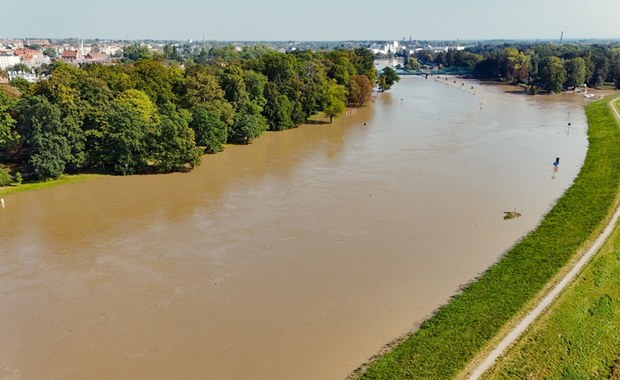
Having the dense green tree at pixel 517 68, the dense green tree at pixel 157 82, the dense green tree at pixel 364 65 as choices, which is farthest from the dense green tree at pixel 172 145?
the dense green tree at pixel 517 68

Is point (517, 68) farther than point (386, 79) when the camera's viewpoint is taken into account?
Yes

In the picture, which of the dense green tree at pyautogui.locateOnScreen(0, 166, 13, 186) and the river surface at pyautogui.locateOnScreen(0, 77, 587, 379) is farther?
the dense green tree at pyautogui.locateOnScreen(0, 166, 13, 186)

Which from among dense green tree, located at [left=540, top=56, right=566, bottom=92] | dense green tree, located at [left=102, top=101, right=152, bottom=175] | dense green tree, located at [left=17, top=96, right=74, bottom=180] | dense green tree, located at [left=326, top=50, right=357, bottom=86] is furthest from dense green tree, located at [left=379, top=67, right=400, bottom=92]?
dense green tree, located at [left=17, top=96, right=74, bottom=180]

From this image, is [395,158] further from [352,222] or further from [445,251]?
[445,251]

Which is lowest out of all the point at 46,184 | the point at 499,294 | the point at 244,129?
the point at 499,294

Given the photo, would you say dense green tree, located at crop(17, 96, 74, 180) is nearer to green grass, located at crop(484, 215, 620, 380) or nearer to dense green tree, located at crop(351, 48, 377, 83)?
green grass, located at crop(484, 215, 620, 380)

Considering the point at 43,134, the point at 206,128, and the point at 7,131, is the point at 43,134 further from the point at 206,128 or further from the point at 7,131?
the point at 206,128

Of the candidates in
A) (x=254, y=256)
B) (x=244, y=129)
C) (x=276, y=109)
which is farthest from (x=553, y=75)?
(x=254, y=256)
